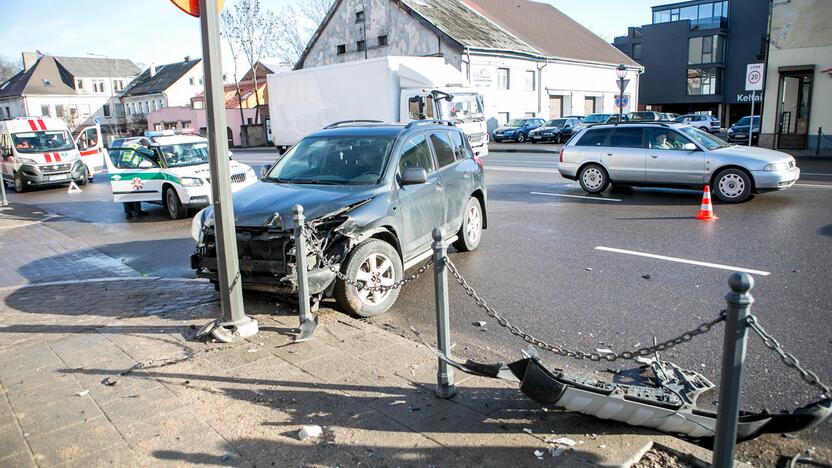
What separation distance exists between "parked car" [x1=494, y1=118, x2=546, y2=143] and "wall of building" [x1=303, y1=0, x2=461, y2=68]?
15.8 feet

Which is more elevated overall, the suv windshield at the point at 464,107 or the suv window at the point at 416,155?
the suv windshield at the point at 464,107

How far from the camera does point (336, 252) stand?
5.73 m

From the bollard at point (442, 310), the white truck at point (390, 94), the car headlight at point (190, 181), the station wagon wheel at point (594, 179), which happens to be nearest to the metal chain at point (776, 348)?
the bollard at point (442, 310)

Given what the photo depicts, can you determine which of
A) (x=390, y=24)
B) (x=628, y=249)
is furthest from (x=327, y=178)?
(x=390, y=24)

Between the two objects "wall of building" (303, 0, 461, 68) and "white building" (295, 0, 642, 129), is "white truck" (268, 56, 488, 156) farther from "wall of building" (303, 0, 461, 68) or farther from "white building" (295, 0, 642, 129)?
"wall of building" (303, 0, 461, 68)

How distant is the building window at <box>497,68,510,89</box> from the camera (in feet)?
129

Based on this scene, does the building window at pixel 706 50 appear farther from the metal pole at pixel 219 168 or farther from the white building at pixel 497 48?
the metal pole at pixel 219 168

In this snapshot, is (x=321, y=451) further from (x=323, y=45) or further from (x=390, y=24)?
(x=323, y=45)

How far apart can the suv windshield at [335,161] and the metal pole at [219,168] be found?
1.75 metres

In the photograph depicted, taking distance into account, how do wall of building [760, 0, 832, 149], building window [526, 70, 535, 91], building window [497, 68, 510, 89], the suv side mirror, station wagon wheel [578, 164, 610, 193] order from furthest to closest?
building window [526, 70, 535, 91] → building window [497, 68, 510, 89] → wall of building [760, 0, 832, 149] → station wagon wheel [578, 164, 610, 193] → the suv side mirror

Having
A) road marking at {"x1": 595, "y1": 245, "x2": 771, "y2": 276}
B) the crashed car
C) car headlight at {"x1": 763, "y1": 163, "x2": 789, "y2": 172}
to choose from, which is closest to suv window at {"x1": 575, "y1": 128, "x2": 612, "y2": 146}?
car headlight at {"x1": 763, "y1": 163, "x2": 789, "y2": 172}

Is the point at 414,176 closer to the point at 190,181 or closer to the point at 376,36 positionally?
the point at 190,181

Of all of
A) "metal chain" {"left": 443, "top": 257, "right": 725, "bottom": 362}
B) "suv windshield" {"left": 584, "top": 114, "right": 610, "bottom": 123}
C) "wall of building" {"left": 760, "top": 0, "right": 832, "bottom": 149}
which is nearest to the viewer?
"metal chain" {"left": 443, "top": 257, "right": 725, "bottom": 362}

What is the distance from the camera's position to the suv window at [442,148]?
Answer: 7.71 m
